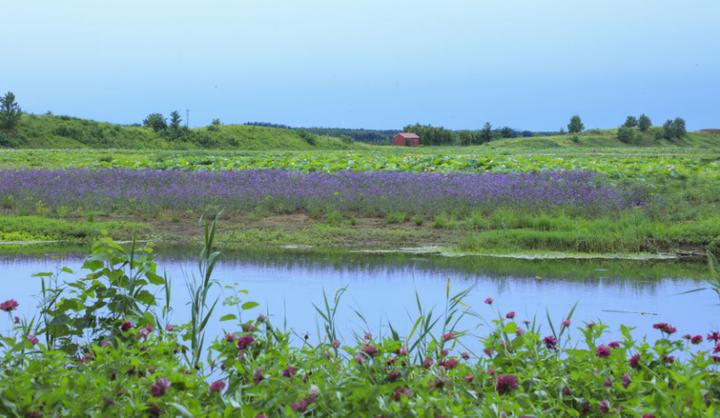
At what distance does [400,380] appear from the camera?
3.66m

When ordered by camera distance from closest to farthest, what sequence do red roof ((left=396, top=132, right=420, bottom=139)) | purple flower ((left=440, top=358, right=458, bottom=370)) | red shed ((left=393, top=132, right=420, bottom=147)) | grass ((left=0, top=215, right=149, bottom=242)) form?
purple flower ((left=440, top=358, right=458, bottom=370)) < grass ((left=0, top=215, right=149, bottom=242)) < red shed ((left=393, top=132, right=420, bottom=147)) < red roof ((left=396, top=132, right=420, bottom=139))

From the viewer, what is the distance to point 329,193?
16.4 metres

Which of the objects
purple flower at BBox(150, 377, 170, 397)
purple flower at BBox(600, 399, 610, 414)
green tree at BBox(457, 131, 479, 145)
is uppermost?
green tree at BBox(457, 131, 479, 145)

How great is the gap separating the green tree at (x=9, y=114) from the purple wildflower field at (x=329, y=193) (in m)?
39.4

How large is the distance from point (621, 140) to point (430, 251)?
69055mm

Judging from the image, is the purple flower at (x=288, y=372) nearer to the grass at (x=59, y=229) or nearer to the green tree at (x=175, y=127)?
the grass at (x=59, y=229)

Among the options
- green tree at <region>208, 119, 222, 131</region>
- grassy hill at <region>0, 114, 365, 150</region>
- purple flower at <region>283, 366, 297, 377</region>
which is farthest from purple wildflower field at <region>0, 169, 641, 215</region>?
green tree at <region>208, 119, 222, 131</region>

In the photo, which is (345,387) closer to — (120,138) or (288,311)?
(288,311)

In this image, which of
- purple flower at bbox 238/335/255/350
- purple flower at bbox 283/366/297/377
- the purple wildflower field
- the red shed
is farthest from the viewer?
the red shed

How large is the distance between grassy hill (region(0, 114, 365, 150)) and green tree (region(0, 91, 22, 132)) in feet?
2.02

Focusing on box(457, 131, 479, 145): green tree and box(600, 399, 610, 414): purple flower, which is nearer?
box(600, 399, 610, 414): purple flower

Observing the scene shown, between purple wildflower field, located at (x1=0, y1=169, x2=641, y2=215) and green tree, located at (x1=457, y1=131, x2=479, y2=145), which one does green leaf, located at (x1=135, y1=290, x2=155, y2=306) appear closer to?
purple wildflower field, located at (x1=0, y1=169, x2=641, y2=215)

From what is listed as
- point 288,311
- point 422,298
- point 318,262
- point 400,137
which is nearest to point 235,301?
point 288,311

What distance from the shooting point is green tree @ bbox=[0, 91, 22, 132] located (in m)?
54.5
